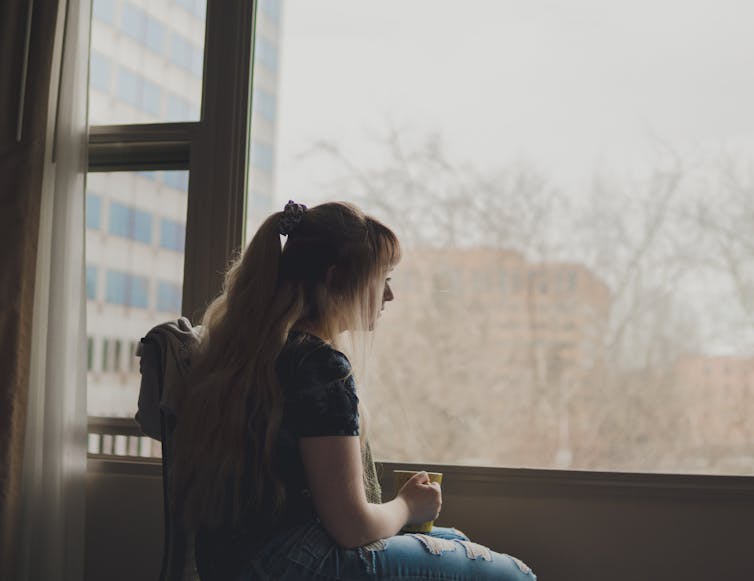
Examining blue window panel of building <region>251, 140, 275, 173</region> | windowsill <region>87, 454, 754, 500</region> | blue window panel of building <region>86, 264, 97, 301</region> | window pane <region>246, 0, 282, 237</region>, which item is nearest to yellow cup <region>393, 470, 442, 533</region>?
windowsill <region>87, 454, 754, 500</region>

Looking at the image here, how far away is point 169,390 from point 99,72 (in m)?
1.36

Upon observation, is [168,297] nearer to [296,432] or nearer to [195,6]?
[195,6]

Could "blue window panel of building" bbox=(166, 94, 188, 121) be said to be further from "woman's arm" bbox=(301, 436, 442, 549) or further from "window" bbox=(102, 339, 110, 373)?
"woman's arm" bbox=(301, 436, 442, 549)

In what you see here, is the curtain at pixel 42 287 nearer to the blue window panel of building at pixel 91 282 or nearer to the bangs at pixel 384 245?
the blue window panel of building at pixel 91 282

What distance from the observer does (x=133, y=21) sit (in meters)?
2.55

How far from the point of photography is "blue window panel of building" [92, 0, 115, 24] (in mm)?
2551

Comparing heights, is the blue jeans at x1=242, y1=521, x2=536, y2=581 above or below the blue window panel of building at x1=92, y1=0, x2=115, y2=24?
below

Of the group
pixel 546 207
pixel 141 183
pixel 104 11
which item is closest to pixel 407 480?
pixel 546 207

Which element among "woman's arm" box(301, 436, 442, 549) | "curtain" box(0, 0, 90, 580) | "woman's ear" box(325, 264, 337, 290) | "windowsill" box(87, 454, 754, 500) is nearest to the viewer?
"woman's arm" box(301, 436, 442, 549)

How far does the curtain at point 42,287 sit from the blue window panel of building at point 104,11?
0.13 meters

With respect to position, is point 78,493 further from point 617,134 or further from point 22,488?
point 617,134

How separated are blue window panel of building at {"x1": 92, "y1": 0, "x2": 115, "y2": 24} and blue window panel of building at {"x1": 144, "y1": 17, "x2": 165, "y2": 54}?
119mm

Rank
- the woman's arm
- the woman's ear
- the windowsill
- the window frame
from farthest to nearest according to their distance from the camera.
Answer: the window frame → the windowsill → the woman's ear → the woman's arm

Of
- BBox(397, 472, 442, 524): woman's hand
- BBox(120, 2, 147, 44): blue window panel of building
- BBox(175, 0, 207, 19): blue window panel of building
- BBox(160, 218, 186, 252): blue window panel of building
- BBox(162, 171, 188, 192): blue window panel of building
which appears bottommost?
BBox(397, 472, 442, 524): woman's hand
